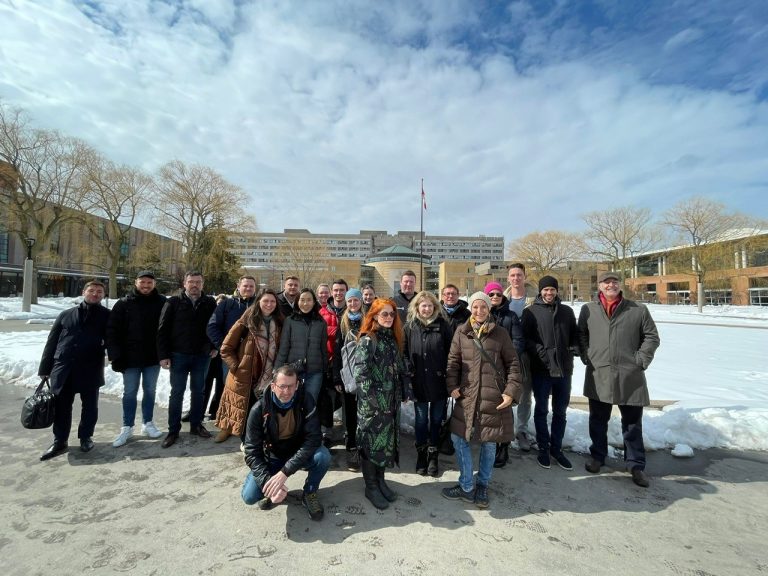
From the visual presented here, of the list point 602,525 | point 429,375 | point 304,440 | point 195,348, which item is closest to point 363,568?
point 304,440

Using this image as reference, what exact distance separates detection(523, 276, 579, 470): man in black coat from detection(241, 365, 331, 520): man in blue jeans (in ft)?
8.48

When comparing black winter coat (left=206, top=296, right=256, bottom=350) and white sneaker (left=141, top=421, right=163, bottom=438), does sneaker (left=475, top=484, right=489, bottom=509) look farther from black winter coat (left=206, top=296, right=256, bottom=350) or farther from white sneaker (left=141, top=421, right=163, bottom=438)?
white sneaker (left=141, top=421, right=163, bottom=438)

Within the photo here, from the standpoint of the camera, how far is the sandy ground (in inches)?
94.5

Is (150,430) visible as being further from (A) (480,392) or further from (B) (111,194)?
(B) (111,194)

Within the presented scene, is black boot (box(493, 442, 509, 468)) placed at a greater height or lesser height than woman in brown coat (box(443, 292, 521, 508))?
lesser

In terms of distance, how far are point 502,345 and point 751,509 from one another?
8.76 ft

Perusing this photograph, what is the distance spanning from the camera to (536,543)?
2627mm

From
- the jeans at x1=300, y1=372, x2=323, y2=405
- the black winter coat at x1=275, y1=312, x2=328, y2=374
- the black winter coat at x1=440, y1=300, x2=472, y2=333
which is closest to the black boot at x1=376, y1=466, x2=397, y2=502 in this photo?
the jeans at x1=300, y1=372, x2=323, y2=405

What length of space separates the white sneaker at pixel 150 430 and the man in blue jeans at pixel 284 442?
2.27 meters

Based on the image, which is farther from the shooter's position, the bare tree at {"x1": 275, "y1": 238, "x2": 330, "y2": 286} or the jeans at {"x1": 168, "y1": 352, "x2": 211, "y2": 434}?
the bare tree at {"x1": 275, "y1": 238, "x2": 330, "y2": 286}

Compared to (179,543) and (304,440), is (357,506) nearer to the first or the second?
(304,440)

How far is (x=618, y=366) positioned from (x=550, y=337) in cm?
76

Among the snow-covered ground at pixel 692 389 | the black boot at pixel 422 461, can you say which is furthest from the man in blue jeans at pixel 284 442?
the snow-covered ground at pixel 692 389

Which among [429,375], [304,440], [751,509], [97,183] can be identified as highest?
[97,183]
